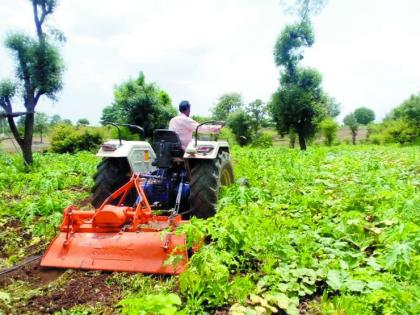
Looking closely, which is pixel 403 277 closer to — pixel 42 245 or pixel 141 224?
pixel 141 224

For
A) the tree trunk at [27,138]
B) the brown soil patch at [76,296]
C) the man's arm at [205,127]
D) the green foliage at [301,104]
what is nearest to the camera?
the brown soil patch at [76,296]

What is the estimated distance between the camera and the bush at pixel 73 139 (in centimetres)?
2709

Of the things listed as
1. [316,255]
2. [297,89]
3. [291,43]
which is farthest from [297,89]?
[316,255]

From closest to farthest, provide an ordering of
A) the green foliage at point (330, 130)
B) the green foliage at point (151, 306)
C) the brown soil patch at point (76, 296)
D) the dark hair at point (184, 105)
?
the green foliage at point (151, 306) < the brown soil patch at point (76, 296) < the dark hair at point (184, 105) < the green foliage at point (330, 130)

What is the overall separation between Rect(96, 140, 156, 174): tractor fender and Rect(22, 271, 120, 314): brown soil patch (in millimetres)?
1740

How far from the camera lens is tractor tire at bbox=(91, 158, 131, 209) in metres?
4.63

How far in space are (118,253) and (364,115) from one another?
358 ft

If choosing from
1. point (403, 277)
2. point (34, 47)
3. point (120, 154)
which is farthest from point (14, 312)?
point (34, 47)

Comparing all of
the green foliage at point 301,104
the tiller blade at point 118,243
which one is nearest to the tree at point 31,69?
the tiller blade at point 118,243

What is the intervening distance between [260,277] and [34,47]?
1335cm

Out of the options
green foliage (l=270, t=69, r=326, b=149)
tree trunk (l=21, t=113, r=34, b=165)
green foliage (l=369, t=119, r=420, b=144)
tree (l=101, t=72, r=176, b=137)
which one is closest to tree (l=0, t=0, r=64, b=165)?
tree trunk (l=21, t=113, r=34, b=165)

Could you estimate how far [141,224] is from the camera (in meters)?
3.60

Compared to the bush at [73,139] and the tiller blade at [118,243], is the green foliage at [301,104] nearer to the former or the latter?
the bush at [73,139]

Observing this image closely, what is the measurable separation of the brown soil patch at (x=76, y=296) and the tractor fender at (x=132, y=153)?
68.5 inches
